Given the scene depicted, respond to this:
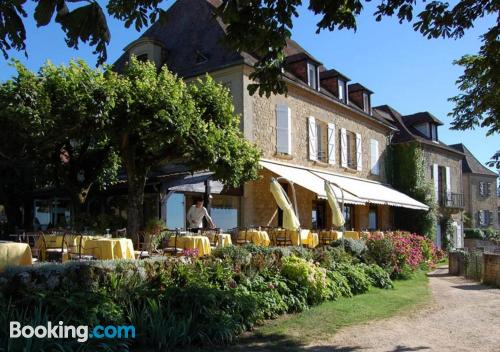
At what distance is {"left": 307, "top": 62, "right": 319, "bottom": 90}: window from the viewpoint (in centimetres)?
1906

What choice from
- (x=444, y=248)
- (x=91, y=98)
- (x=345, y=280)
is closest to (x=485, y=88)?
(x=345, y=280)

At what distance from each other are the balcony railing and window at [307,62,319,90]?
12.9 meters

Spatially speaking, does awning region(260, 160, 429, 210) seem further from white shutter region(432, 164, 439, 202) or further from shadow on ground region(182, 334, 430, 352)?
shadow on ground region(182, 334, 430, 352)

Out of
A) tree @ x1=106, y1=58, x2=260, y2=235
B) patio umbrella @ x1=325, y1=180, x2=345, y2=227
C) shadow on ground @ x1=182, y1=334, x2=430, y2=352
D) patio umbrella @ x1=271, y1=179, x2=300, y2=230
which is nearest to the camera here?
shadow on ground @ x1=182, y1=334, x2=430, y2=352

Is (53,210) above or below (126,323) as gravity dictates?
above

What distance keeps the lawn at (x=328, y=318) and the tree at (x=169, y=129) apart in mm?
4698

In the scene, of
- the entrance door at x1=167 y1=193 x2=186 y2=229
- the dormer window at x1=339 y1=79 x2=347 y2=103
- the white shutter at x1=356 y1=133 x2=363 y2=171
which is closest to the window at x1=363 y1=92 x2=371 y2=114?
the white shutter at x1=356 y1=133 x2=363 y2=171

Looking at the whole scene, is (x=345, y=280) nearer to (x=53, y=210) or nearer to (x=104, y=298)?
(x=104, y=298)

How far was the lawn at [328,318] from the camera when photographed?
624cm

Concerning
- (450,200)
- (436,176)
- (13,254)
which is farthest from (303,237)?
(450,200)

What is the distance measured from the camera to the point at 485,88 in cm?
866

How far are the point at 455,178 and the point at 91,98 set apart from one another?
988 inches

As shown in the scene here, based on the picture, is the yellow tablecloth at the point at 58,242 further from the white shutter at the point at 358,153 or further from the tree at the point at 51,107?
the white shutter at the point at 358,153

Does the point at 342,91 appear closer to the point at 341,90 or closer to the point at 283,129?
the point at 341,90
